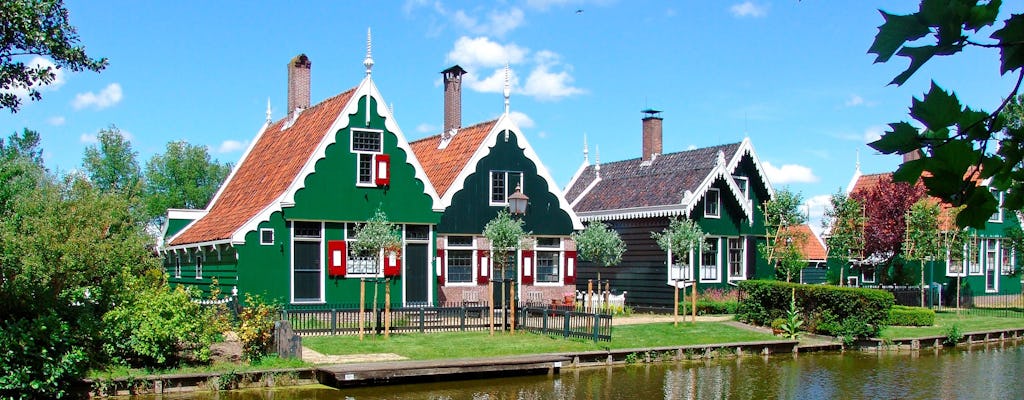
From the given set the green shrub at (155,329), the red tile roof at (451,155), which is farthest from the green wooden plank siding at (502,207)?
the green shrub at (155,329)

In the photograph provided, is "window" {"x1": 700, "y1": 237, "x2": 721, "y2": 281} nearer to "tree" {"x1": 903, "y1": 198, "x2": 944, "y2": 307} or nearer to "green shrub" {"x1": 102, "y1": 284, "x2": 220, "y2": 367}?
"tree" {"x1": 903, "y1": 198, "x2": 944, "y2": 307}

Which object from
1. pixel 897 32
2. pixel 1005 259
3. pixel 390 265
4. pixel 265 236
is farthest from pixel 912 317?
pixel 897 32

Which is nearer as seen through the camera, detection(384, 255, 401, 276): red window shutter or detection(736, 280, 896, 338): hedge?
detection(736, 280, 896, 338): hedge

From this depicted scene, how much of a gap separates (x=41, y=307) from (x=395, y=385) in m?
6.71

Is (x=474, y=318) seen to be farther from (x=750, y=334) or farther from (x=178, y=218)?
(x=178, y=218)

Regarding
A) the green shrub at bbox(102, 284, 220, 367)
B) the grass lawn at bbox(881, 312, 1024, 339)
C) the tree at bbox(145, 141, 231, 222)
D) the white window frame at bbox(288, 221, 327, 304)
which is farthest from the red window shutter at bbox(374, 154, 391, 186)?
the tree at bbox(145, 141, 231, 222)

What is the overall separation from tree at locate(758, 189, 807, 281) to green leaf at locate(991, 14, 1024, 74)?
3433cm

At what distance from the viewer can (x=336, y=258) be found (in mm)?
28359

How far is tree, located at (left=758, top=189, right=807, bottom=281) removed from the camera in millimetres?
35781

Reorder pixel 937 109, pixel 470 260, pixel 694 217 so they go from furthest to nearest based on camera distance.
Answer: pixel 694 217
pixel 470 260
pixel 937 109

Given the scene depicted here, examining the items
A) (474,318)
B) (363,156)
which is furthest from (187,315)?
(363,156)

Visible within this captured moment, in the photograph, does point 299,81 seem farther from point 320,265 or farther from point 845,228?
point 845,228

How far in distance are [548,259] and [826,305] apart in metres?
9.80

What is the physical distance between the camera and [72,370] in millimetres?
16672
